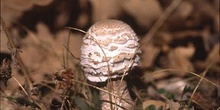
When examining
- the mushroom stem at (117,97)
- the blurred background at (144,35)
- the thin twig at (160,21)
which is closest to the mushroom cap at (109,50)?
the mushroom stem at (117,97)

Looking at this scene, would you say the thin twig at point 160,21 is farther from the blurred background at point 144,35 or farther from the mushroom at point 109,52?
the mushroom at point 109,52

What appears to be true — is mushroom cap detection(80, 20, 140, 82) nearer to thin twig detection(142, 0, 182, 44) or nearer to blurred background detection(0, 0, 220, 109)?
blurred background detection(0, 0, 220, 109)

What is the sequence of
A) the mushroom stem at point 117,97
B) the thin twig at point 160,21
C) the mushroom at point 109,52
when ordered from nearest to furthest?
the mushroom at point 109,52
the mushroom stem at point 117,97
the thin twig at point 160,21

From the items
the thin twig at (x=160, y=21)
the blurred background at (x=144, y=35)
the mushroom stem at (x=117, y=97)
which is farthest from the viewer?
the thin twig at (x=160, y=21)

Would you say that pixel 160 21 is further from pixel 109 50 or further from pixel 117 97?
pixel 109 50

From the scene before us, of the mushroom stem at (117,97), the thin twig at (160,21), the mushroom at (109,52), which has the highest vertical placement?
the thin twig at (160,21)

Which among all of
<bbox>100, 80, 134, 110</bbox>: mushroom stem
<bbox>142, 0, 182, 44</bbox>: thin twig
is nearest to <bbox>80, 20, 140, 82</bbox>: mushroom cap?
<bbox>100, 80, 134, 110</bbox>: mushroom stem

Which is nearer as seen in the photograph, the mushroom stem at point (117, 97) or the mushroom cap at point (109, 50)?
the mushroom cap at point (109, 50)
